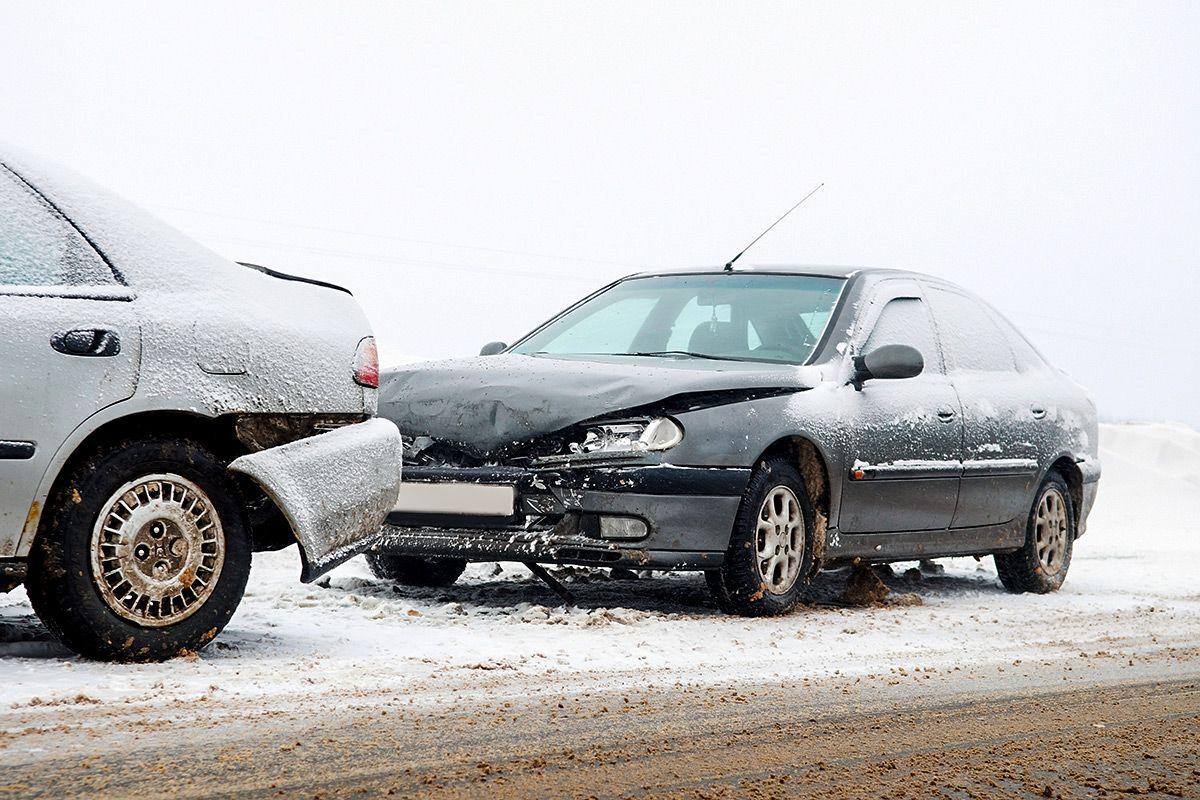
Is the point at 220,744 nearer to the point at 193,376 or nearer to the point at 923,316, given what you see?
the point at 193,376

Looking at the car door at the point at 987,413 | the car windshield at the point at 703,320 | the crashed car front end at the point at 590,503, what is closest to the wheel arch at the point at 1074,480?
the car door at the point at 987,413

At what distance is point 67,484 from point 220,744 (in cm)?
140

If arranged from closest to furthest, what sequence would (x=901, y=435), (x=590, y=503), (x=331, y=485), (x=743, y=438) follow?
1. (x=331, y=485)
2. (x=590, y=503)
3. (x=743, y=438)
4. (x=901, y=435)

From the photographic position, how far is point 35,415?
4938mm

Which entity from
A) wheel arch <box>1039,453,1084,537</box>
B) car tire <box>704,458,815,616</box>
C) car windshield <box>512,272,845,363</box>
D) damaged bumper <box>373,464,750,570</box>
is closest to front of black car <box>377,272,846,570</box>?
damaged bumper <box>373,464,750,570</box>

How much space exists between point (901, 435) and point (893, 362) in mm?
479

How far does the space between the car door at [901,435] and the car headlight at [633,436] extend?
1122mm

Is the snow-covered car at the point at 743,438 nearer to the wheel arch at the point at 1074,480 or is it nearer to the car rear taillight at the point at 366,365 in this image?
the wheel arch at the point at 1074,480

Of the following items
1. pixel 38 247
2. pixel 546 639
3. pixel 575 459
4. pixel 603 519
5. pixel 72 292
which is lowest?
pixel 546 639

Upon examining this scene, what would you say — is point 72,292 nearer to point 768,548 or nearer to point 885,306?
point 768,548

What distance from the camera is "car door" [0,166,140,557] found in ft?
16.1

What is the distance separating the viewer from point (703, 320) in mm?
8312

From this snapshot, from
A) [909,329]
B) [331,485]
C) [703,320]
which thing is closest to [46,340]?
[331,485]

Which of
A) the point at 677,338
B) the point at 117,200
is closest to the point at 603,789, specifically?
the point at 117,200
